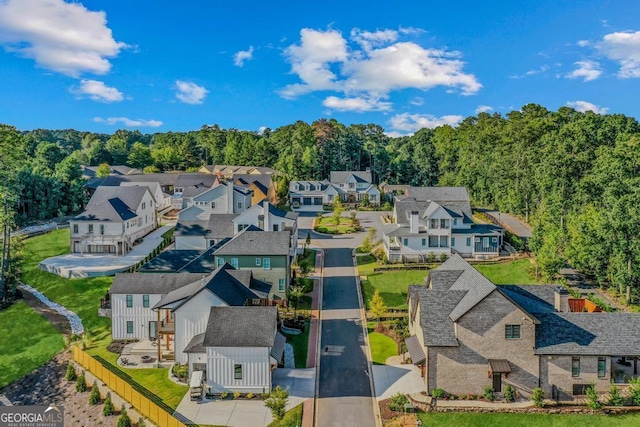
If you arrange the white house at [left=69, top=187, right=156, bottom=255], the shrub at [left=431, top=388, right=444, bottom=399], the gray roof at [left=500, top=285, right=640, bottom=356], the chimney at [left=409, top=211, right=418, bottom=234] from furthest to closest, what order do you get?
the white house at [left=69, top=187, right=156, bottom=255] < the chimney at [left=409, top=211, right=418, bottom=234] < the gray roof at [left=500, top=285, right=640, bottom=356] < the shrub at [left=431, top=388, right=444, bottom=399]

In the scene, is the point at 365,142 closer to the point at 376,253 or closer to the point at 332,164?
the point at 332,164

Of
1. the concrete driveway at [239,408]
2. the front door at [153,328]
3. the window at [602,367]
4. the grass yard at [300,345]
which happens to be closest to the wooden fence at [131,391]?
the concrete driveway at [239,408]

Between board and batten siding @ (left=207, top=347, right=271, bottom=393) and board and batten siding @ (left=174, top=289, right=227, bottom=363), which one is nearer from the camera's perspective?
board and batten siding @ (left=207, top=347, right=271, bottom=393)

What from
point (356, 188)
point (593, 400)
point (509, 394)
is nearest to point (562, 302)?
point (593, 400)

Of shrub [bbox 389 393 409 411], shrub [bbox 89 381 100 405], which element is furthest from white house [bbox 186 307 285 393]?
shrub [bbox 389 393 409 411]

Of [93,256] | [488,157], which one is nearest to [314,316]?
[93,256]

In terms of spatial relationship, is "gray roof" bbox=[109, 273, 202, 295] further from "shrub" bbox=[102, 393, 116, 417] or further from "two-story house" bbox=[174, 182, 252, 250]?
"two-story house" bbox=[174, 182, 252, 250]

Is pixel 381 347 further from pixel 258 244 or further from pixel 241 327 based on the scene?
pixel 258 244

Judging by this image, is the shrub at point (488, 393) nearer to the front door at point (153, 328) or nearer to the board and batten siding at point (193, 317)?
the board and batten siding at point (193, 317)
